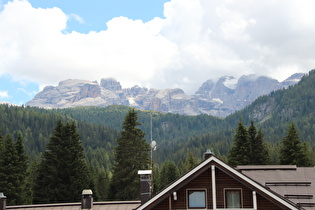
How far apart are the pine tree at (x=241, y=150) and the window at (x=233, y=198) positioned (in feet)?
130

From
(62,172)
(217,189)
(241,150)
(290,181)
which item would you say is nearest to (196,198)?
(217,189)

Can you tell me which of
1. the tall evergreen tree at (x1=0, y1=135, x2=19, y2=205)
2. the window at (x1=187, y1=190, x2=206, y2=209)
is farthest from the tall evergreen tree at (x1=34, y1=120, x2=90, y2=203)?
the window at (x1=187, y1=190, x2=206, y2=209)

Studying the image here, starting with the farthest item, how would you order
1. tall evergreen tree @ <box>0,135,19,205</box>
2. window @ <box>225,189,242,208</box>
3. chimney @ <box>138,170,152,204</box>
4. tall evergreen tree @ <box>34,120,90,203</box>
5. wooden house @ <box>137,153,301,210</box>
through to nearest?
tall evergreen tree @ <box>0,135,19,205</box>, tall evergreen tree @ <box>34,120,90,203</box>, chimney @ <box>138,170,152,204</box>, window @ <box>225,189,242,208</box>, wooden house @ <box>137,153,301,210</box>

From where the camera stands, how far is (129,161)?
58.0 meters

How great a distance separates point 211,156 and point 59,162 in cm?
3377

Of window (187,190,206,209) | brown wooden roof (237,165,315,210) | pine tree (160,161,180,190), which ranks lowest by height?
→ window (187,190,206,209)

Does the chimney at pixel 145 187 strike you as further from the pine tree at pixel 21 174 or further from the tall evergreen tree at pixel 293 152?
the tall evergreen tree at pixel 293 152

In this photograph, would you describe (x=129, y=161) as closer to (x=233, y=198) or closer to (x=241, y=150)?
(x=241, y=150)

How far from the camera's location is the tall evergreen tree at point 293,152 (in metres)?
65.9

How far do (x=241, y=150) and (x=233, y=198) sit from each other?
40.1 meters

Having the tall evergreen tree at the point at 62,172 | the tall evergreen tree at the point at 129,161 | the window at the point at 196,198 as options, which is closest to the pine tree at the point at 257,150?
the tall evergreen tree at the point at 129,161

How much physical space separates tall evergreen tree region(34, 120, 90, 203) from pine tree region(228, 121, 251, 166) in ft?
76.8

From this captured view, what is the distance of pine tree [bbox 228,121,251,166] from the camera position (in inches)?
2628

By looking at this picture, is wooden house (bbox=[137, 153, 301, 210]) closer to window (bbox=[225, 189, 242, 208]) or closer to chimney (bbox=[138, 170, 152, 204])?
window (bbox=[225, 189, 242, 208])
